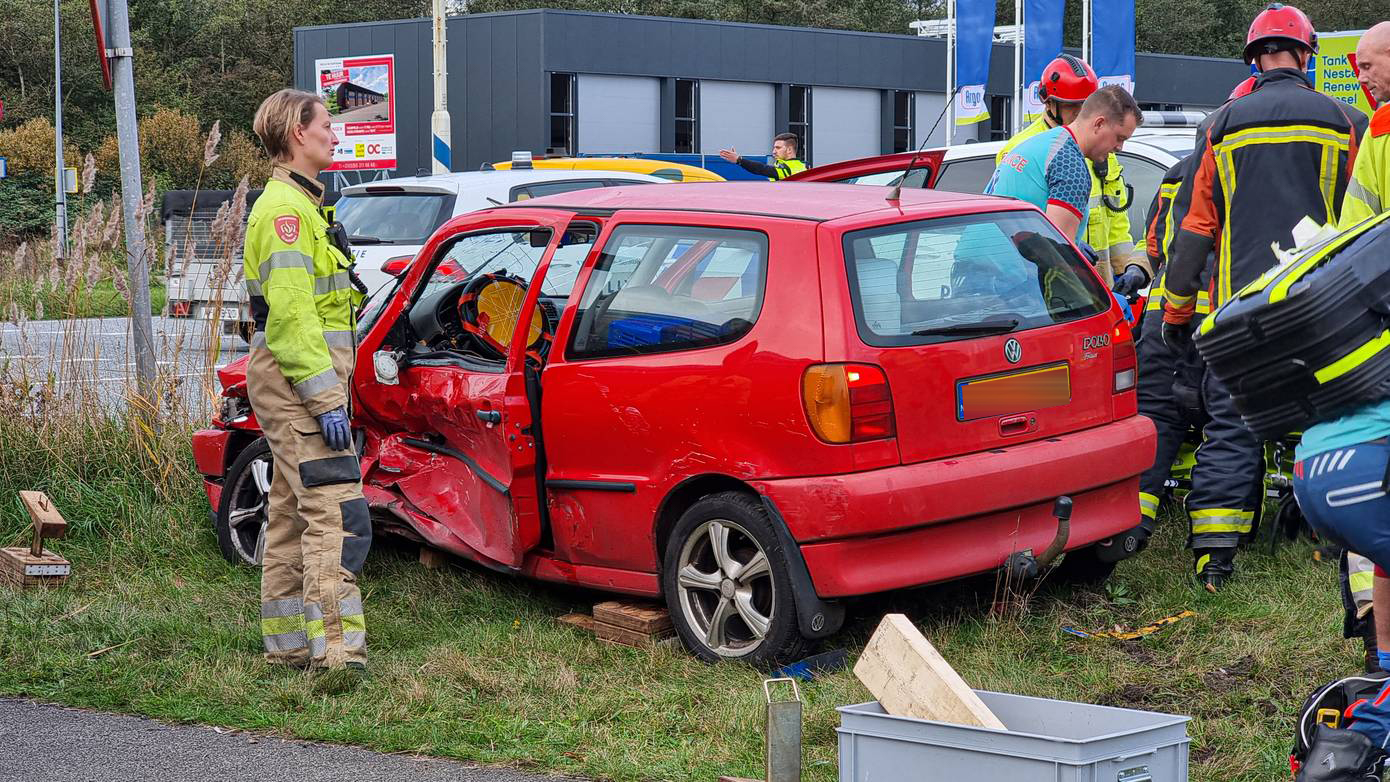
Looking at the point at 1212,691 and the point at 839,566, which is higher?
the point at 839,566

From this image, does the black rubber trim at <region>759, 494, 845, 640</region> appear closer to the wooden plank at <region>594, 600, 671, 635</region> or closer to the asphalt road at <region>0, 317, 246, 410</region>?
the wooden plank at <region>594, 600, 671, 635</region>

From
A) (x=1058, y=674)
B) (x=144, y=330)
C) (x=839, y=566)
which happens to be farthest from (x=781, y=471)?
(x=144, y=330)

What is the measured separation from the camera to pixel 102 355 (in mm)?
8523

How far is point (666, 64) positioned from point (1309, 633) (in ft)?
109

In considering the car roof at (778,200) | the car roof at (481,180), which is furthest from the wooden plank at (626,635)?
the car roof at (481,180)

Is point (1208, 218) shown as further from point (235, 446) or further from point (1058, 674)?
point (235, 446)

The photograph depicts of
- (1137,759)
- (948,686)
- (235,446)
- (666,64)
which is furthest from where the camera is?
(666,64)

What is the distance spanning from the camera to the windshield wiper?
5.20 metres

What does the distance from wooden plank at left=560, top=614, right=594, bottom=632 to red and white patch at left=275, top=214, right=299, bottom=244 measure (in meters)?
1.72

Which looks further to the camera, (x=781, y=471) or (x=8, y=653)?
(x=8, y=653)

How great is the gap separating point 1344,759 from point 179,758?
320 centimetres

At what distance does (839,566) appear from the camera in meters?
5.02

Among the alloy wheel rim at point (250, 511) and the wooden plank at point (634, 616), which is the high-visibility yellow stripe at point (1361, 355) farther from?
the alloy wheel rim at point (250, 511)

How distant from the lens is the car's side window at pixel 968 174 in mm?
9797
